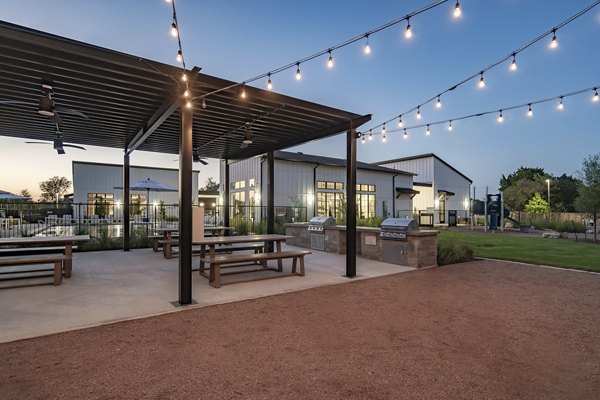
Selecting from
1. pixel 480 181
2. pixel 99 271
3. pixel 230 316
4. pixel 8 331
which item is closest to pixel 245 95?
pixel 230 316

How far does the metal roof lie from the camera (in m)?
3.82

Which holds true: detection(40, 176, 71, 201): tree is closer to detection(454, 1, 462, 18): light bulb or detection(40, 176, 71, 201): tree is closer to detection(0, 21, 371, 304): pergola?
detection(0, 21, 371, 304): pergola

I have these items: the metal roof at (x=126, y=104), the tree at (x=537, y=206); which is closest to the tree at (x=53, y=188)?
the metal roof at (x=126, y=104)

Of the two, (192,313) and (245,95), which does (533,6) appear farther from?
(192,313)

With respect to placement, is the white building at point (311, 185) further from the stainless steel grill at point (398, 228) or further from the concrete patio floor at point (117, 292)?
the concrete patio floor at point (117, 292)

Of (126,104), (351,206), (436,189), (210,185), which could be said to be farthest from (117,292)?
(210,185)

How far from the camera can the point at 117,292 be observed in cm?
491

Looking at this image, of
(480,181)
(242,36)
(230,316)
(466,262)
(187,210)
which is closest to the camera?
(230,316)

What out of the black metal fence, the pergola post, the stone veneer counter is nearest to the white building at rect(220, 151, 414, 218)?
the black metal fence

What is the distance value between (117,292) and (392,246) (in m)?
5.80

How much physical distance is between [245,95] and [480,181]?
82.9 m

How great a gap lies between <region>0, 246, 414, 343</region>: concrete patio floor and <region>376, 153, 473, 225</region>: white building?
18161 millimetres

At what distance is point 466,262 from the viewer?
312 inches

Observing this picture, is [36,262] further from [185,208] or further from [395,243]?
[395,243]
